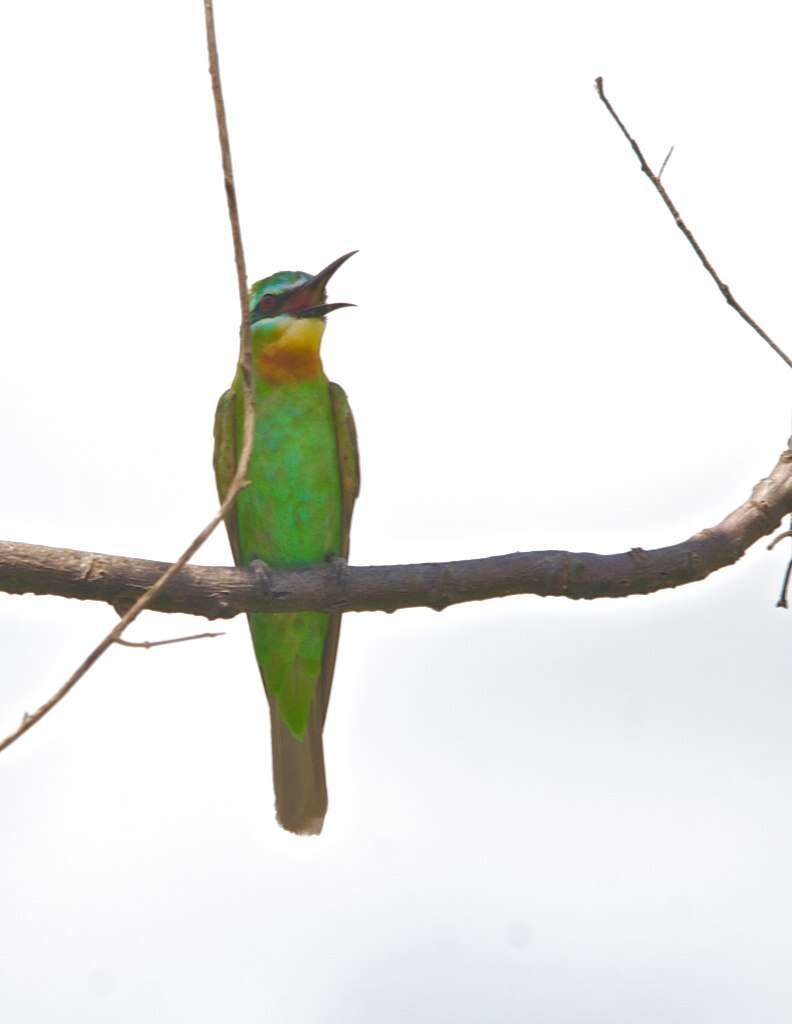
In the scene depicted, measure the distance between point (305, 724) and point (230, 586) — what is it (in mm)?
2661

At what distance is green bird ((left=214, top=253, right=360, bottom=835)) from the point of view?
7.30 meters

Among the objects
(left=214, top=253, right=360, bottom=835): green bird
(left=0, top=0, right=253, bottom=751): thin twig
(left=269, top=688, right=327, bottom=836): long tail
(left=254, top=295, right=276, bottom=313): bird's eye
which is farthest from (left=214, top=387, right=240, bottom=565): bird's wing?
(left=0, top=0, right=253, bottom=751): thin twig

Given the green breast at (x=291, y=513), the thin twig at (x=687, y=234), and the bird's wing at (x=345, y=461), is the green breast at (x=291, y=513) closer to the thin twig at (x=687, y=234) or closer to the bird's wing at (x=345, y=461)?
the bird's wing at (x=345, y=461)

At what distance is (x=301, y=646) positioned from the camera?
736cm

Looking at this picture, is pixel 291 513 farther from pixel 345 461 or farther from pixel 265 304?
pixel 265 304

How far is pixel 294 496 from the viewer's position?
732 cm

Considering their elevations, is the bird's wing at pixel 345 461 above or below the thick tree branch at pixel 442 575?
above

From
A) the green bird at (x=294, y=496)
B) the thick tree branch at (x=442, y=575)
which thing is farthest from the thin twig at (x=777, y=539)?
the green bird at (x=294, y=496)

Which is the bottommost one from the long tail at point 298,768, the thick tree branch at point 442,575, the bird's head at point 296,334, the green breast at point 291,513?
the long tail at point 298,768

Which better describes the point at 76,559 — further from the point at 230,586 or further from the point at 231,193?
the point at 231,193

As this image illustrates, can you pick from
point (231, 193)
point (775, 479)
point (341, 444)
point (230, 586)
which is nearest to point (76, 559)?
point (230, 586)

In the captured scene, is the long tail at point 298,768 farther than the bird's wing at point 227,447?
Yes

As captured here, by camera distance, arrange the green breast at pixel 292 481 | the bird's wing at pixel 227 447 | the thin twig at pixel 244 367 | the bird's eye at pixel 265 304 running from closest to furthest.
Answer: the thin twig at pixel 244 367 < the green breast at pixel 292 481 < the bird's wing at pixel 227 447 < the bird's eye at pixel 265 304

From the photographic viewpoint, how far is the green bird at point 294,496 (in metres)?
7.30
